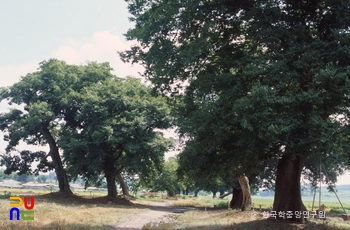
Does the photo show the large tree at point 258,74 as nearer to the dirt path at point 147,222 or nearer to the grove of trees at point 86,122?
the dirt path at point 147,222

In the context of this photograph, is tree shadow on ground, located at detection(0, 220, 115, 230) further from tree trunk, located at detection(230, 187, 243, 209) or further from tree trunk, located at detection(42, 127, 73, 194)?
tree trunk, located at detection(42, 127, 73, 194)

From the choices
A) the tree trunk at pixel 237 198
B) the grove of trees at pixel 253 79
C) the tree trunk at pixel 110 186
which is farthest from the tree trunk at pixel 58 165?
the grove of trees at pixel 253 79

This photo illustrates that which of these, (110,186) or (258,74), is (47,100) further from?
(258,74)

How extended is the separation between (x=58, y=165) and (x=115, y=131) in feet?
31.5

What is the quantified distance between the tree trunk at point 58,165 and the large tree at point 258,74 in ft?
75.9

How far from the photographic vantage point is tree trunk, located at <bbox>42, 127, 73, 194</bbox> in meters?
34.9

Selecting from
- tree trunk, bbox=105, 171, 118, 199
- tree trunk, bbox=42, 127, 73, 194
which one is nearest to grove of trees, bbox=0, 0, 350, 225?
tree trunk, bbox=105, 171, 118, 199

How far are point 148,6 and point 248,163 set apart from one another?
8661 millimetres

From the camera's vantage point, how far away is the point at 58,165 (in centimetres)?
3538

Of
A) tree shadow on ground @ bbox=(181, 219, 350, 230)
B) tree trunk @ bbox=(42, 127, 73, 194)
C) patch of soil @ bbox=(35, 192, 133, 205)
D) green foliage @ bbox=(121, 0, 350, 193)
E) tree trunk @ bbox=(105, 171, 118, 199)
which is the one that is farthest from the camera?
tree trunk @ bbox=(105, 171, 118, 199)

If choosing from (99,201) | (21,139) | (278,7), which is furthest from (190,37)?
(21,139)

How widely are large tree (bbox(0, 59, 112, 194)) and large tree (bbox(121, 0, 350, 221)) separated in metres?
18.8

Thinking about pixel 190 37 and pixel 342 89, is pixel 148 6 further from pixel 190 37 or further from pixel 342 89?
pixel 342 89

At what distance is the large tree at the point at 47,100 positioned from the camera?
31594 mm
